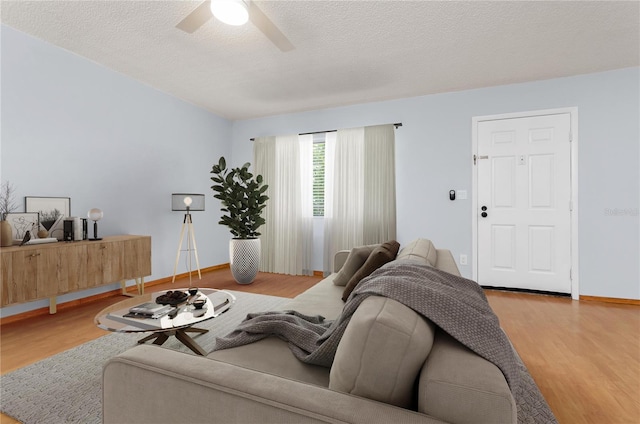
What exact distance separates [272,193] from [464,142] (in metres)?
2.99

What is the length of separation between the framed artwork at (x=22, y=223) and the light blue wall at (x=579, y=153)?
3.62 meters

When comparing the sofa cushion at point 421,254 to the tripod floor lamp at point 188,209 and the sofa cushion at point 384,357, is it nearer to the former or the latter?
the sofa cushion at point 384,357

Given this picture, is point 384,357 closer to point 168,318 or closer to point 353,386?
point 353,386

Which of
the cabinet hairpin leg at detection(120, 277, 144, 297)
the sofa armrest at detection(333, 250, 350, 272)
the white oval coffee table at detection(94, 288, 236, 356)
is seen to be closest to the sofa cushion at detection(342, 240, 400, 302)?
the white oval coffee table at detection(94, 288, 236, 356)

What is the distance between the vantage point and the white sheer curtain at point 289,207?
195 inches

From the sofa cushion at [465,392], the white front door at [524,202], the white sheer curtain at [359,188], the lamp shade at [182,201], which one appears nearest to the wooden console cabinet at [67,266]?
the lamp shade at [182,201]

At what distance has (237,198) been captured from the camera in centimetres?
433

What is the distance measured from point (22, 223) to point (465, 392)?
378 centimetres

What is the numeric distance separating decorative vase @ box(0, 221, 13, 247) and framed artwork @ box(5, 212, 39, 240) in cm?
12

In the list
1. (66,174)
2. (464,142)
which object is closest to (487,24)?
(464,142)

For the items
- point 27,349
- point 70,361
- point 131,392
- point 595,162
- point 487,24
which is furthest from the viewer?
point 595,162

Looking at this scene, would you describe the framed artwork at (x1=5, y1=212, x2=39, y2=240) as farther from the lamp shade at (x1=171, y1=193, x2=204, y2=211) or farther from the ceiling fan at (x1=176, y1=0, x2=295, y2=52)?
the ceiling fan at (x1=176, y1=0, x2=295, y2=52)

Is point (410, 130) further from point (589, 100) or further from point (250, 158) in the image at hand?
point (250, 158)

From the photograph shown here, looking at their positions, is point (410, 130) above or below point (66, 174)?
above
